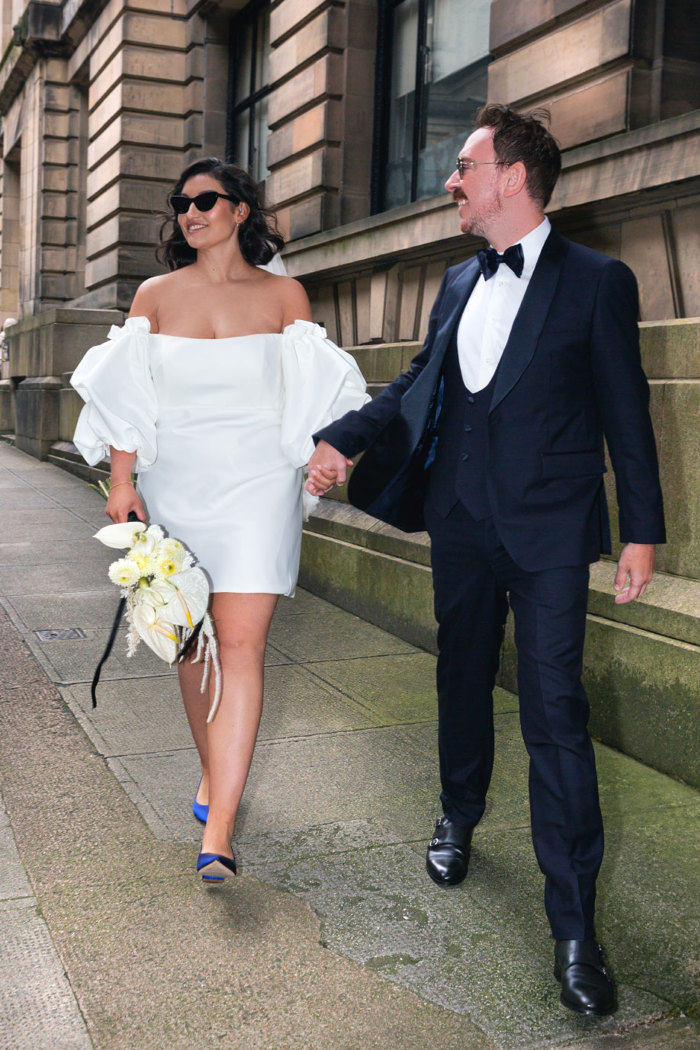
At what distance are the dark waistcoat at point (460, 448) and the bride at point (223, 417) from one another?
0.42 metres

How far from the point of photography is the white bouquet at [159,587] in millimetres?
3078

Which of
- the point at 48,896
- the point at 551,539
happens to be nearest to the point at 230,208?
the point at 551,539

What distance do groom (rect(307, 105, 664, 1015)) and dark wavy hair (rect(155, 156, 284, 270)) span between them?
76 cm

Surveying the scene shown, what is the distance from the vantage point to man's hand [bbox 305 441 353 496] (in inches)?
116

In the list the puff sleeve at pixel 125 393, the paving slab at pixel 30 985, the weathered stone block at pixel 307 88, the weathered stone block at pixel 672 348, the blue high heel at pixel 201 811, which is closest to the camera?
the paving slab at pixel 30 985

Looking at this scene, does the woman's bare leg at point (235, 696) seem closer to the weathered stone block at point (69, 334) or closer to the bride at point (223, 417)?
the bride at point (223, 417)

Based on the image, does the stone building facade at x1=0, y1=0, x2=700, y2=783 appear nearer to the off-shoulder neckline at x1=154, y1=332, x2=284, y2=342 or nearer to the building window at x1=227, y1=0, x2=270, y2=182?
the building window at x1=227, y1=0, x2=270, y2=182

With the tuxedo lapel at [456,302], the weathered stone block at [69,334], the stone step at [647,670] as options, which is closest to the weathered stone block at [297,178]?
the weathered stone block at [69,334]

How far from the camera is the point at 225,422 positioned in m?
3.28

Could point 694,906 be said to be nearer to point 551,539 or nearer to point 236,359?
point 551,539

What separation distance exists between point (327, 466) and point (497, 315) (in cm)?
61

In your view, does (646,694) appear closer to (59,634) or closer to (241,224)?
(241,224)

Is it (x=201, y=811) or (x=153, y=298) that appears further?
(x=201, y=811)

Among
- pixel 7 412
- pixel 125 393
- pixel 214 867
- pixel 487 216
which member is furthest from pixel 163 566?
pixel 7 412
